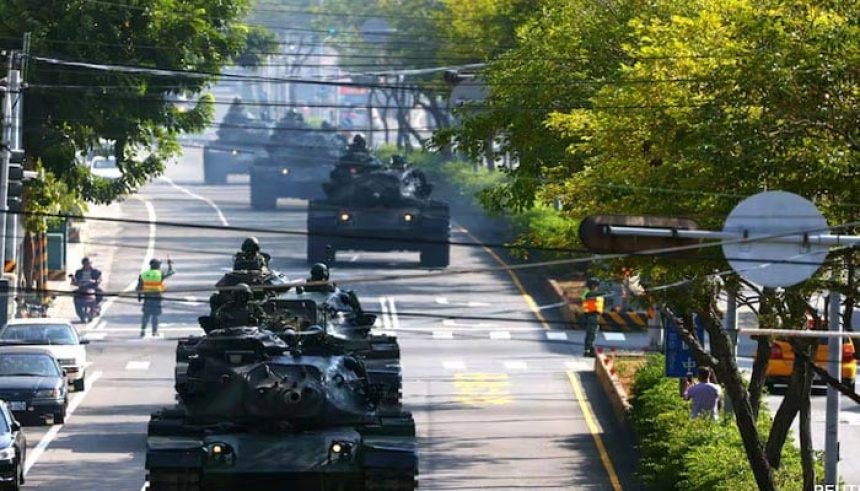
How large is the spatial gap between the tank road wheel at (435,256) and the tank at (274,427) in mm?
25185

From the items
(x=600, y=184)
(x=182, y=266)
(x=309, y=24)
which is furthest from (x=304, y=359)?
(x=309, y=24)

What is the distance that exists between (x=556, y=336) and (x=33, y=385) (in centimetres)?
1481

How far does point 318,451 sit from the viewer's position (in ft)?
83.6

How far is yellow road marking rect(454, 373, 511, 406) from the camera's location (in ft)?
129

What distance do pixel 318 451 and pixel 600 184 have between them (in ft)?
13.2

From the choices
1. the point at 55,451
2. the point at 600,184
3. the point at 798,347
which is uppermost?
the point at 600,184

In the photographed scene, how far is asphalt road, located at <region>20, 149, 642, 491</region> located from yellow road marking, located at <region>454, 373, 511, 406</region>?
35 mm

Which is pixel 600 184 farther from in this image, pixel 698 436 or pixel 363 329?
pixel 363 329

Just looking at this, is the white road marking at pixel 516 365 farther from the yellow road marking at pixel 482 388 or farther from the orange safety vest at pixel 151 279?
the orange safety vest at pixel 151 279

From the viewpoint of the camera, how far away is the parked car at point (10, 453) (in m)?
28.2

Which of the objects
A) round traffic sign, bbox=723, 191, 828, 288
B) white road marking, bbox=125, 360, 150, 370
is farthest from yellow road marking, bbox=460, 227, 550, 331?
round traffic sign, bbox=723, 191, 828, 288

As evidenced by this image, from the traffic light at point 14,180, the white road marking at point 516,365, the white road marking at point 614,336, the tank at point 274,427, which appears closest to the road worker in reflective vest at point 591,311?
the white road marking at point 614,336

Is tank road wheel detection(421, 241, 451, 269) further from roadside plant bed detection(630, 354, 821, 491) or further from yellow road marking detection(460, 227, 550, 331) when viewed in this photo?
roadside plant bed detection(630, 354, 821, 491)

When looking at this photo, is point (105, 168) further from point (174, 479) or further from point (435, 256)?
point (174, 479)
